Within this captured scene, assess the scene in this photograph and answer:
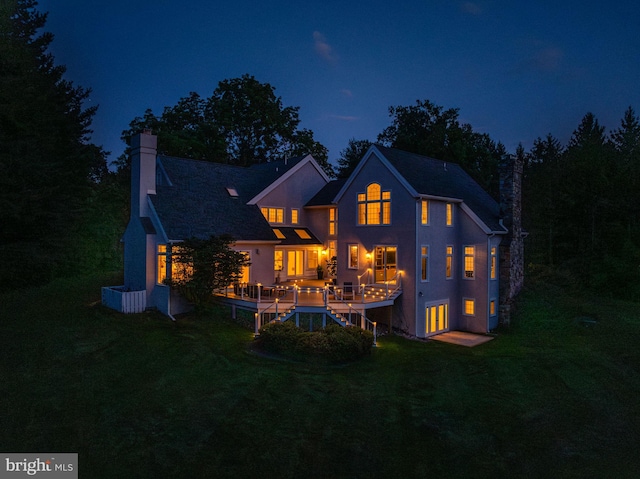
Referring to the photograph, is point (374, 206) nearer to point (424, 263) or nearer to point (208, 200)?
point (424, 263)

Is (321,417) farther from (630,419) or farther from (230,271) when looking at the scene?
(230,271)

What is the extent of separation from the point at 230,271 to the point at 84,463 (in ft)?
43.1

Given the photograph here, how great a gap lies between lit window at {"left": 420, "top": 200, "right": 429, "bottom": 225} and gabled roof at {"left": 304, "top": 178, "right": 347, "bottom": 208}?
7584 mm

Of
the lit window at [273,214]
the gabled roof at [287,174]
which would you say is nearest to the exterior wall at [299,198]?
the gabled roof at [287,174]

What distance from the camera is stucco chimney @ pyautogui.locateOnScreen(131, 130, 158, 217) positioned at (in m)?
24.1

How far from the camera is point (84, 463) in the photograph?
9.74 metres

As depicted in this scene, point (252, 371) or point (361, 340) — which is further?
point (361, 340)

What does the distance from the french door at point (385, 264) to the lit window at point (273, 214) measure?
8.08 meters

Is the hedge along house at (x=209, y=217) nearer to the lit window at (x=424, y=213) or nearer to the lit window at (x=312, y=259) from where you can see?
the lit window at (x=312, y=259)

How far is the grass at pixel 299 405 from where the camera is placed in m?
10.3

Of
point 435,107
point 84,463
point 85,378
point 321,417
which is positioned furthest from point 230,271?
point 435,107

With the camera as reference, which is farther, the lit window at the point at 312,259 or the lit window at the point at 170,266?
the lit window at the point at 312,259

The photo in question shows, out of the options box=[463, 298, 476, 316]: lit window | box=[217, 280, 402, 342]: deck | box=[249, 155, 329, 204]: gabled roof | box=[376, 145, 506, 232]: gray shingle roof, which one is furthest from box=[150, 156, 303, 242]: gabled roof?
box=[463, 298, 476, 316]: lit window

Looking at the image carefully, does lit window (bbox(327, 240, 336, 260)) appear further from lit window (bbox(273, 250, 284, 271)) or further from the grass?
the grass
